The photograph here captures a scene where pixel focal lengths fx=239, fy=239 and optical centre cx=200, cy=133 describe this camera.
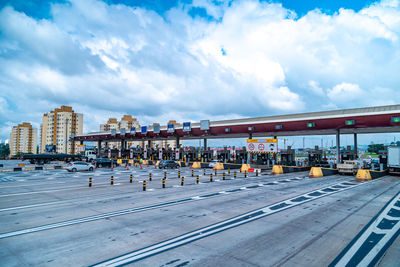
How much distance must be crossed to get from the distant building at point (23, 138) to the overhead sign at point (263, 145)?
168m

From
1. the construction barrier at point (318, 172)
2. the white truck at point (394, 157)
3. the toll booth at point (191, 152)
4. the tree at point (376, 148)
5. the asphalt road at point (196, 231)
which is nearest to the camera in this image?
the asphalt road at point (196, 231)

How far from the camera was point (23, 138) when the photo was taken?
503 ft

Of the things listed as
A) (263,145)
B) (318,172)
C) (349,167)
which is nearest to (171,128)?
(263,145)

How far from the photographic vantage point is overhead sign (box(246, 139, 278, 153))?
104 ft

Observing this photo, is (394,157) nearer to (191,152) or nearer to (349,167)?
(349,167)

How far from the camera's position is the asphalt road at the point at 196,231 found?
254 inches

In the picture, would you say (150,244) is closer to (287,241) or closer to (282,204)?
(287,241)

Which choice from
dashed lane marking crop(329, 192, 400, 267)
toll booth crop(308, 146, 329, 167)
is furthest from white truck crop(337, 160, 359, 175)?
dashed lane marking crop(329, 192, 400, 267)

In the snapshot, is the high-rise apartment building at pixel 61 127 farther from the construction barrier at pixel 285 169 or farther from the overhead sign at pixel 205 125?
the construction barrier at pixel 285 169

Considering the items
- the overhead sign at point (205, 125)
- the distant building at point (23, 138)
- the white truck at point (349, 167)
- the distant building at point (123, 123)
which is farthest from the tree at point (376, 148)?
the distant building at point (23, 138)

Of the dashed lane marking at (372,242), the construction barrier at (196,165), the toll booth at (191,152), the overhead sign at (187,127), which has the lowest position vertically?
the construction barrier at (196,165)

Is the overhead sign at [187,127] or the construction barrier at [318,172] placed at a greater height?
the overhead sign at [187,127]

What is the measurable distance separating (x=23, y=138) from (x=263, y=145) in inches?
6757

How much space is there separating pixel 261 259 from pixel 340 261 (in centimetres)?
206
